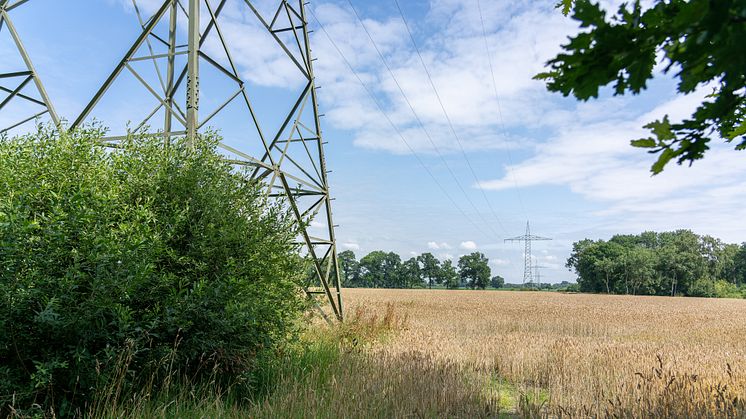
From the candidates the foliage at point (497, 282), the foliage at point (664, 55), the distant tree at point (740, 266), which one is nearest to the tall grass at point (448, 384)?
the foliage at point (664, 55)

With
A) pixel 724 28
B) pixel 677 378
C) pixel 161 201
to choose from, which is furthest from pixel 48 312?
pixel 677 378

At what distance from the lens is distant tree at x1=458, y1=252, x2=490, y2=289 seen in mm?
120562

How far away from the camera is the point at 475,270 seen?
398ft

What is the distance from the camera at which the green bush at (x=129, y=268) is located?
410 cm

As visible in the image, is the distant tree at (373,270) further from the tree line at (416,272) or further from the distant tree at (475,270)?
the distant tree at (475,270)

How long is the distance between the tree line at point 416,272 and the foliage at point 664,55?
116703 millimetres

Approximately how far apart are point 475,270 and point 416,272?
1610 centimetres

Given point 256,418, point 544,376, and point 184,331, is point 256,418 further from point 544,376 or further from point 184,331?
point 544,376

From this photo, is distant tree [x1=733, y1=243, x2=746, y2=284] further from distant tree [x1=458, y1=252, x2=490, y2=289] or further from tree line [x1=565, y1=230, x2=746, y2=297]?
distant tree [x1=458, y1=252, x2=490, y2=289]

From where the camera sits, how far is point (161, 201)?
5523mm

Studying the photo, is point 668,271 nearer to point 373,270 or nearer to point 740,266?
point 740,266

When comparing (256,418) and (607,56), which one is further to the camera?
(256,418)

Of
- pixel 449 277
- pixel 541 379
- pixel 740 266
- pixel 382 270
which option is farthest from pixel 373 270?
pixel 541 379

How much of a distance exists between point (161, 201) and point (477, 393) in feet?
15.4
